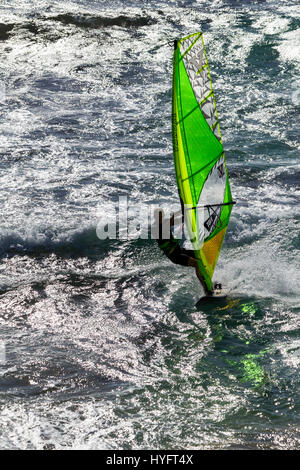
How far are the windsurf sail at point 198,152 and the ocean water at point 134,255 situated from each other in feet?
3.68

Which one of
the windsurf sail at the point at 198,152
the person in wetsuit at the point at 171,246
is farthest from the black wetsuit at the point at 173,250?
the windsurf sail at the point at 198,152

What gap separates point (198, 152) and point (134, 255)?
9.97 ft

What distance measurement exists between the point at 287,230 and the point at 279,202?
1260 mm

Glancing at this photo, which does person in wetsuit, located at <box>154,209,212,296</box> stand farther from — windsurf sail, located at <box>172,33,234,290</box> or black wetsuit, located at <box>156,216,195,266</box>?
windsurf sail, located at <box>172,33,234,290</box>

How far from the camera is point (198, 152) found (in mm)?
7992

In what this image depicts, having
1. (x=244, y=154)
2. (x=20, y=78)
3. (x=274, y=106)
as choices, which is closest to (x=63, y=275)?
(x=244, y=154)

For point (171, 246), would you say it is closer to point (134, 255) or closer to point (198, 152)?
point (198, 152)

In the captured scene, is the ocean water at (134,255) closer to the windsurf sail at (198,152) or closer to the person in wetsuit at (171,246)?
the person in wetsuit at (171,246)

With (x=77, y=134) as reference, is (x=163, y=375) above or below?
above

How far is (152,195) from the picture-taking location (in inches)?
498

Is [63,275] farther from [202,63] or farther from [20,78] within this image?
[20,78]

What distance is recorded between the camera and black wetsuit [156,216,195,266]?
26.0 ft

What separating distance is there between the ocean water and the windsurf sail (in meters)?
1.12

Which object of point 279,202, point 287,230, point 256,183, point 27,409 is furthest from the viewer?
point 256,183
